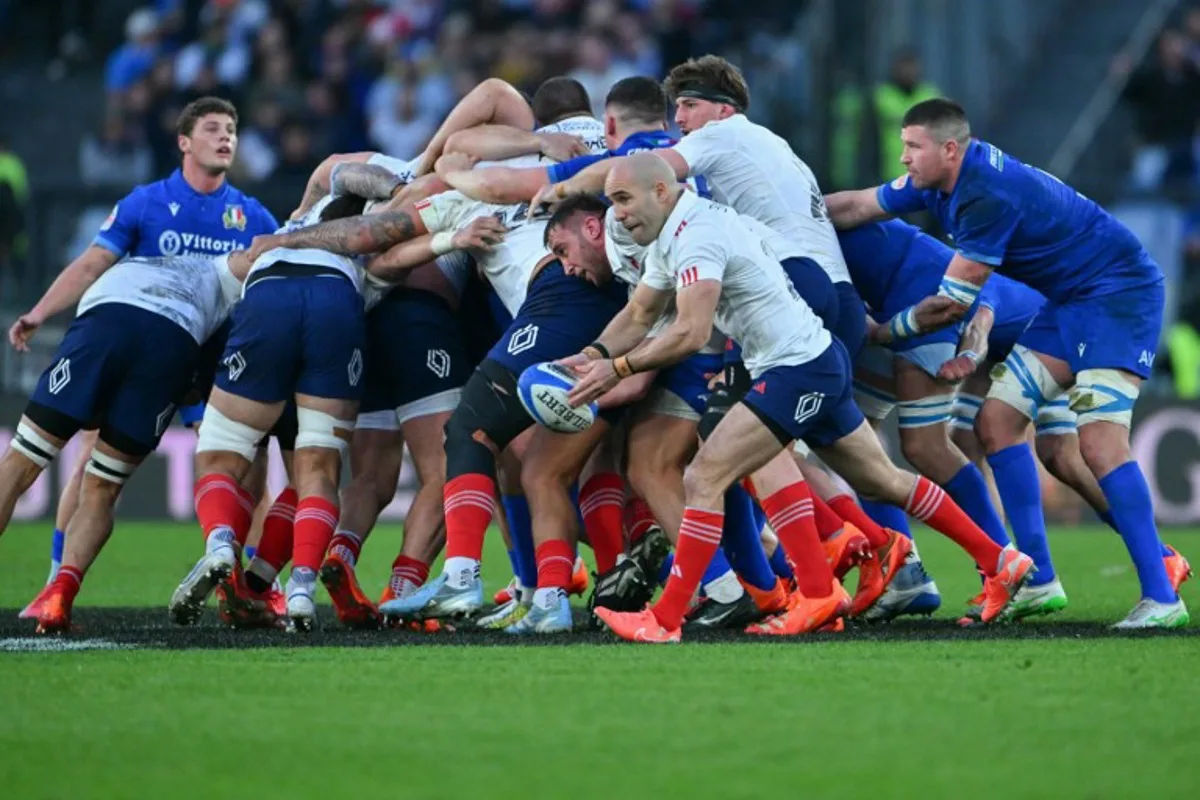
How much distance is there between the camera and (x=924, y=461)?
365 inches

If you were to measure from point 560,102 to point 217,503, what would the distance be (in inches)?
103

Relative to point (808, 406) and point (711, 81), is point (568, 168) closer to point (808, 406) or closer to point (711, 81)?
point (711, 81)

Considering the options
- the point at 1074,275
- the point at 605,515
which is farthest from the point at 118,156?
the point at 1074,275

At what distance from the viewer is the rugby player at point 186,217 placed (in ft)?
33.8

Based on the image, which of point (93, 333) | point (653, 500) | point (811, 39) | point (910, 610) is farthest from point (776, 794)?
point (811, 39)

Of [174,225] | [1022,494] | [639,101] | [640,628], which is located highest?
[639,101]

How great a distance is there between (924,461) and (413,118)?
10.6 meters

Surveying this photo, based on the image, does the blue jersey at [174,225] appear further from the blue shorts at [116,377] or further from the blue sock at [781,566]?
the blue sock at [781,566]

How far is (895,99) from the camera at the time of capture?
17.4 metres

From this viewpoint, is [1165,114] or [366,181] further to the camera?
[1165,114]

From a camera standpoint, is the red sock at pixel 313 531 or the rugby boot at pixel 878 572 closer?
the red sock at pixel 313 531

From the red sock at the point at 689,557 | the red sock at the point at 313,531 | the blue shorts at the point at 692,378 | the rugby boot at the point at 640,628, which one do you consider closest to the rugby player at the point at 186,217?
the red sock at the point at 313,531

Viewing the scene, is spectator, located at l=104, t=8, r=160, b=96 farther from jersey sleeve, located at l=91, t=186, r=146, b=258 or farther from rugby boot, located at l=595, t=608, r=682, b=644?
rugby boot, located at l=595, t=608, r=682, b=644

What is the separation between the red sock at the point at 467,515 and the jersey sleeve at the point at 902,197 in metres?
2.27
